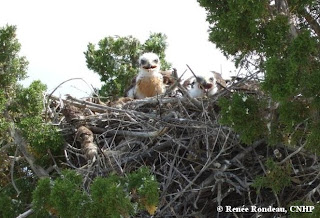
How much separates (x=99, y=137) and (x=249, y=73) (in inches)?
76.5

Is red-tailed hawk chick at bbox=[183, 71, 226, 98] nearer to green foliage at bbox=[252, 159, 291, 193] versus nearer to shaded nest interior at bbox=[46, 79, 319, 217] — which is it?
shaded nest interior at bbox=[46, 79, 319, 217]

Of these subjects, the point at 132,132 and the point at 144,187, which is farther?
the point at 132,132

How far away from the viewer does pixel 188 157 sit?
630 centimetres

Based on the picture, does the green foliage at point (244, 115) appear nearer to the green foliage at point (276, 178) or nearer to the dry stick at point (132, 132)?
the green foliage at point (276, 178)

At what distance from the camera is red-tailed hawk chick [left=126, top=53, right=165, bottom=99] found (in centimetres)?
852

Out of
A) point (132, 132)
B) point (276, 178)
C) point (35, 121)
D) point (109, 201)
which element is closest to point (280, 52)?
point (276, 178)

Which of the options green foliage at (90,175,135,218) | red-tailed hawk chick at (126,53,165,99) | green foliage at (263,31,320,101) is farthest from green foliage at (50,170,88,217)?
red-tailed hawk chick at (126,53,165,99)

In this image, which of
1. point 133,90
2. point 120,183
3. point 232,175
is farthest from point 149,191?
point 133,90

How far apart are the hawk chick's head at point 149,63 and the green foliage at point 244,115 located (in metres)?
3.46

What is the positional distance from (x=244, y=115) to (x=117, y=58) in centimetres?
435

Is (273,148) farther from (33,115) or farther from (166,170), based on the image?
(33,115)

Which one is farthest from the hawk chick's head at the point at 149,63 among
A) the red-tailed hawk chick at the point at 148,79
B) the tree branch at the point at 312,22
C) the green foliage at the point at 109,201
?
the green foliage at the point at 109,201

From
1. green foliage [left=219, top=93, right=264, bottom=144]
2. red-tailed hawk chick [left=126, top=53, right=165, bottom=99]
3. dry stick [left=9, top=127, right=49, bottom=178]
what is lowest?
green foliage [left=219, top=93, right=264, bottom=144]

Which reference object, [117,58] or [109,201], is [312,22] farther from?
[117,58]
